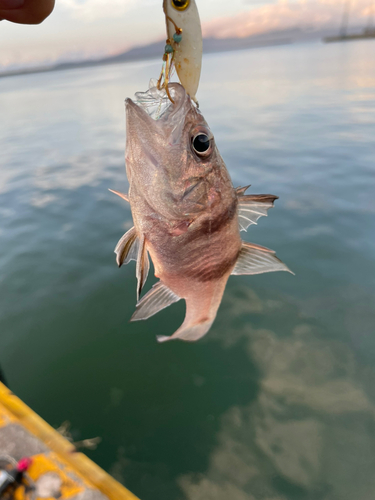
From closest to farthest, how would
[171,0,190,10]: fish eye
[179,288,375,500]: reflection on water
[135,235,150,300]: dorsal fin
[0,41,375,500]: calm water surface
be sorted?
1. [171,0,190,10]: fish eye
2. [135,235,150,300]: dorsal fin
3. [179,288,375,500]: reflection on water
4. [0,41,375,500]: calm water surface

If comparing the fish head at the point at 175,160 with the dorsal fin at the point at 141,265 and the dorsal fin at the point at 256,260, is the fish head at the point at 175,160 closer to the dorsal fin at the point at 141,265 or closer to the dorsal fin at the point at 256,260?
the dorsal fin at the point at 141,265

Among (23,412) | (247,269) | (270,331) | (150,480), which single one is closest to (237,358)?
(270,331)

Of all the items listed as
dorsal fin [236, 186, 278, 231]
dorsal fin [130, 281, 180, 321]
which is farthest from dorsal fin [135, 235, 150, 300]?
dorsal fin [236, 186, 278, 231]

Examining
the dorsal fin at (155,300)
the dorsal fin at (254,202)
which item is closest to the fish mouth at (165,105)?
the dorsal fin at (254,202)

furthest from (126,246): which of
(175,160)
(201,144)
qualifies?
(201,144)

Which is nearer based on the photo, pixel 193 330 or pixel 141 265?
pixel 141 265

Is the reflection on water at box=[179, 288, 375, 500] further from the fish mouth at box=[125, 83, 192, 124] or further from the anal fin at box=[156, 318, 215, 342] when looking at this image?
the fish mouth at box=[125, 83, 192, 124]

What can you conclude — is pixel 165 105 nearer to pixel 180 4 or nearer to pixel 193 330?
pixel 180 4
